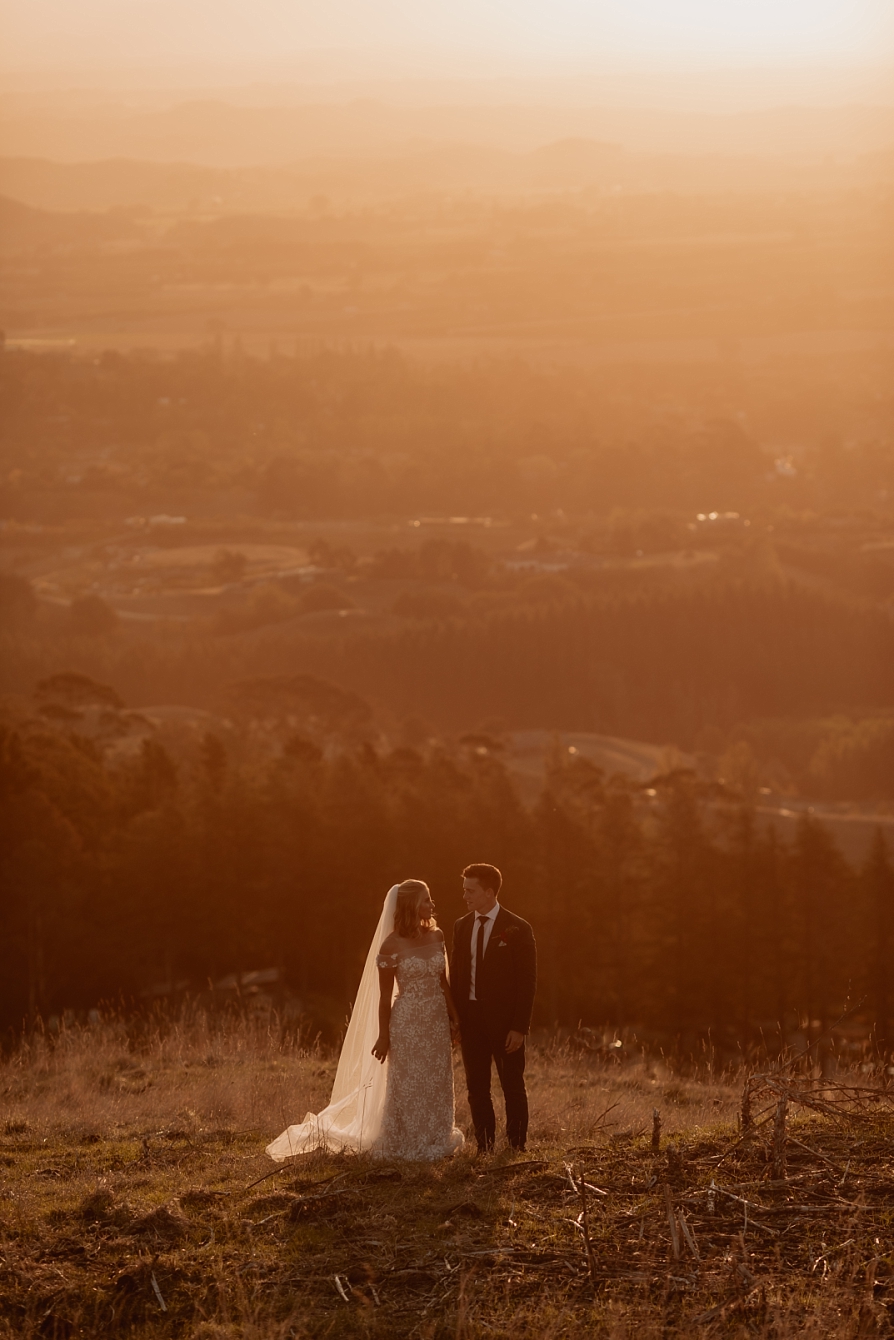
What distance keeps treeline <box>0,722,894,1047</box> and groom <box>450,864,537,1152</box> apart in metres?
19.6

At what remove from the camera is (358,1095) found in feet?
22.5

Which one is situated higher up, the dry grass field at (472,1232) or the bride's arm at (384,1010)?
the bride's arm at (384,1010)

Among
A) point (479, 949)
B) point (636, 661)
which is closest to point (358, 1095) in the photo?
point (479, 949)

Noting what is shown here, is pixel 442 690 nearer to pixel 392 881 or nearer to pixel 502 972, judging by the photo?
pixel 392 881

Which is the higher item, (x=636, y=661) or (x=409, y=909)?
(x=409, y=909)

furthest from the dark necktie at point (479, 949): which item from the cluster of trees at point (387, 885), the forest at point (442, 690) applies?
the cluster of trees at point (387, 885)

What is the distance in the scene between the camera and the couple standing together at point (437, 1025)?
6.48 metres

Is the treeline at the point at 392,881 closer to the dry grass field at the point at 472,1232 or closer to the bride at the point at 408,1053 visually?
the bride at the point at 408,1053

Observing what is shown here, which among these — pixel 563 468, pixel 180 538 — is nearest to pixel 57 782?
pixel 180 538

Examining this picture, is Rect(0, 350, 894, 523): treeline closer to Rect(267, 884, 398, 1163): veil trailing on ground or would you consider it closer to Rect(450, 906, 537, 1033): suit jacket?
Rect(267, 884, 398, 1163): veil trailing on ground

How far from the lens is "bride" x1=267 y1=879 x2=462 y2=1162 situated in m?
6.54

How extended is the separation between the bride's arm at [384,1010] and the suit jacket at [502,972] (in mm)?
315

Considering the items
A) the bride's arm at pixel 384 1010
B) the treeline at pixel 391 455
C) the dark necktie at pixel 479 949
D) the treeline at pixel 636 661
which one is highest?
the treeline at pixel 391 455

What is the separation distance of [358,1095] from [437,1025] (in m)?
0.61
